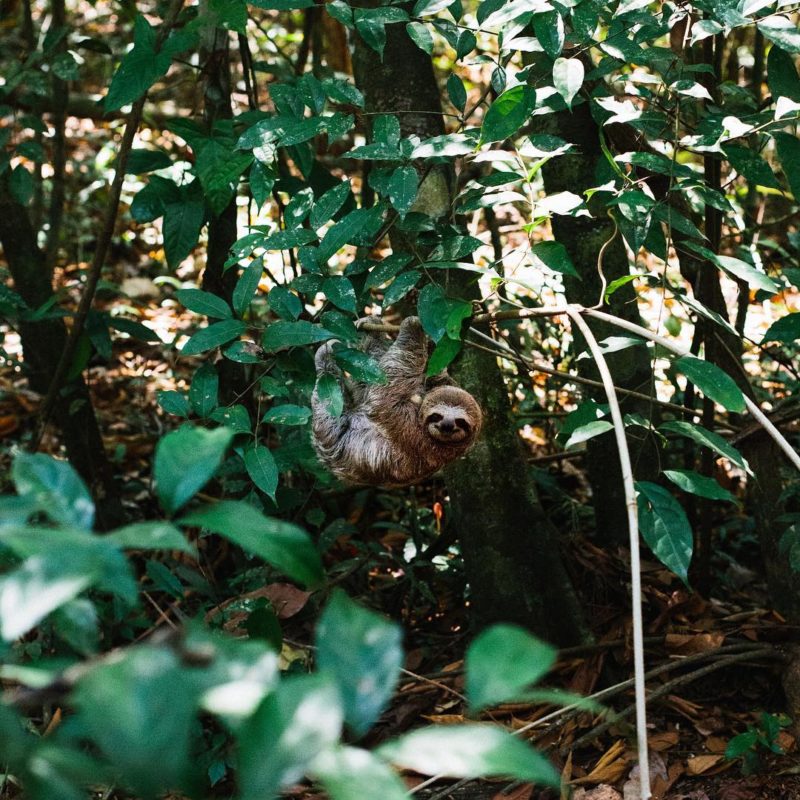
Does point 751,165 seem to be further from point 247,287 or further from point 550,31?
point 247,287

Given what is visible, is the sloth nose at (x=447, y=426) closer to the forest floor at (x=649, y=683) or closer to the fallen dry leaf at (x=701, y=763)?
the forest floor at (x=649, y=683)

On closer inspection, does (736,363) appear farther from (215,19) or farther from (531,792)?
(215,19)

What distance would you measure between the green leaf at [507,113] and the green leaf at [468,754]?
2619 mm

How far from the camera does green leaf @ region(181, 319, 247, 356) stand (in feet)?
12.7

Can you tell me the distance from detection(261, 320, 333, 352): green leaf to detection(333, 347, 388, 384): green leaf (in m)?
0.16

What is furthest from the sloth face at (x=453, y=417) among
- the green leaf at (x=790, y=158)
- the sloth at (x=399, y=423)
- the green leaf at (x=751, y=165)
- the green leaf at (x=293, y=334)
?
the green leaf at (x=790, y=158)

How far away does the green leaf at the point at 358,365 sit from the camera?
3859 millimetres

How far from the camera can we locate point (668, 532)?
2943 millimetres

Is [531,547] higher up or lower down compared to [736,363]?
lower down

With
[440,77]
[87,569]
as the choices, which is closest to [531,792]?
[87,569]

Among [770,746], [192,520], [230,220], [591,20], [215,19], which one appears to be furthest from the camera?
[230,220]

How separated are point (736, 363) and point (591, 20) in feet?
7.68

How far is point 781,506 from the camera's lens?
208 inches

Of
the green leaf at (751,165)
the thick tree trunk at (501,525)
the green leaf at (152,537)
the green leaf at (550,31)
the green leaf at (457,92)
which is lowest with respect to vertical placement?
the thick tree trunk at (501,525)
